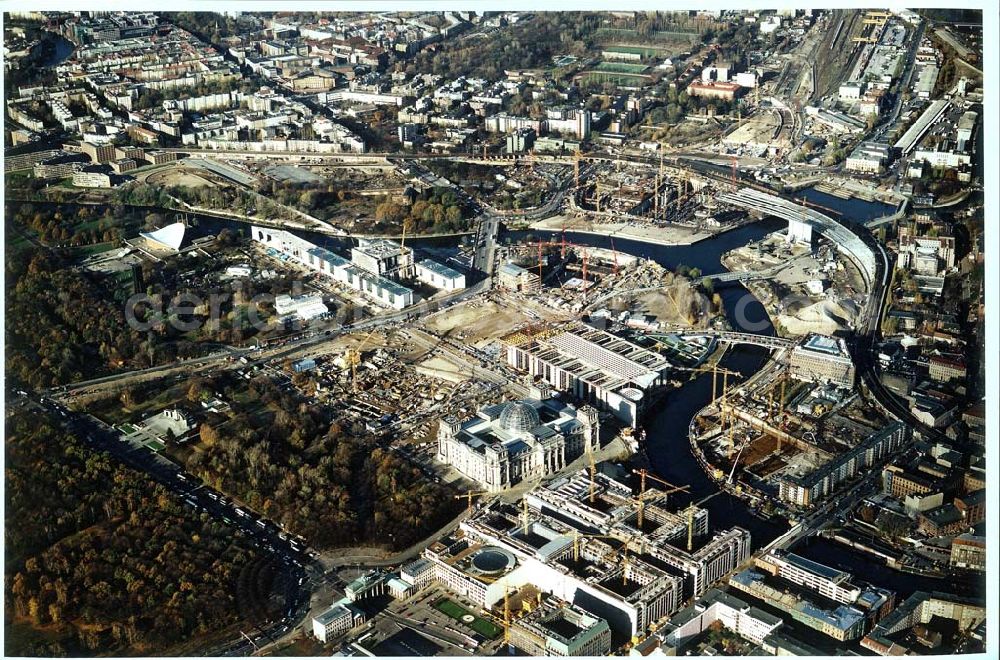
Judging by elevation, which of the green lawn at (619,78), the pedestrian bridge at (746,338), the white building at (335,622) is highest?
the green lawn at (619,78)

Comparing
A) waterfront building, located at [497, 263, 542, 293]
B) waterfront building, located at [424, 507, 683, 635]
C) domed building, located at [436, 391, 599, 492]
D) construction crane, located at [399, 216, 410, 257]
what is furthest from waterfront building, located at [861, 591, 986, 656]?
construction crane, located at [399, 216, 410, 257]

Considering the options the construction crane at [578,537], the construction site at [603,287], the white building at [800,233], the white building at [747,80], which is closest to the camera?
the construction crane at [578,537]

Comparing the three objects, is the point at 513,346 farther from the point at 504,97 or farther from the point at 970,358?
the point at 504,97

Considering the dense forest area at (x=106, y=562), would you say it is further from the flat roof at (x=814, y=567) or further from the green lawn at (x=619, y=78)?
the green lawn at (x=619, y=78)

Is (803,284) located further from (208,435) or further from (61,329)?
(61,329)

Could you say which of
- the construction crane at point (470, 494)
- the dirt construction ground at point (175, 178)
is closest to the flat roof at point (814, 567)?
the construction crane at point (470, 494)

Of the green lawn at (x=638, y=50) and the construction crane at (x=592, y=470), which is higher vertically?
the green lawn at (x=638, y=50)

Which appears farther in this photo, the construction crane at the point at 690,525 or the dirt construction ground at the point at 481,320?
the dirt construction ground at the point at 481,320

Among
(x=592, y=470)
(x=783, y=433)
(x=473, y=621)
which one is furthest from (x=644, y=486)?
(x=473, y=621)
